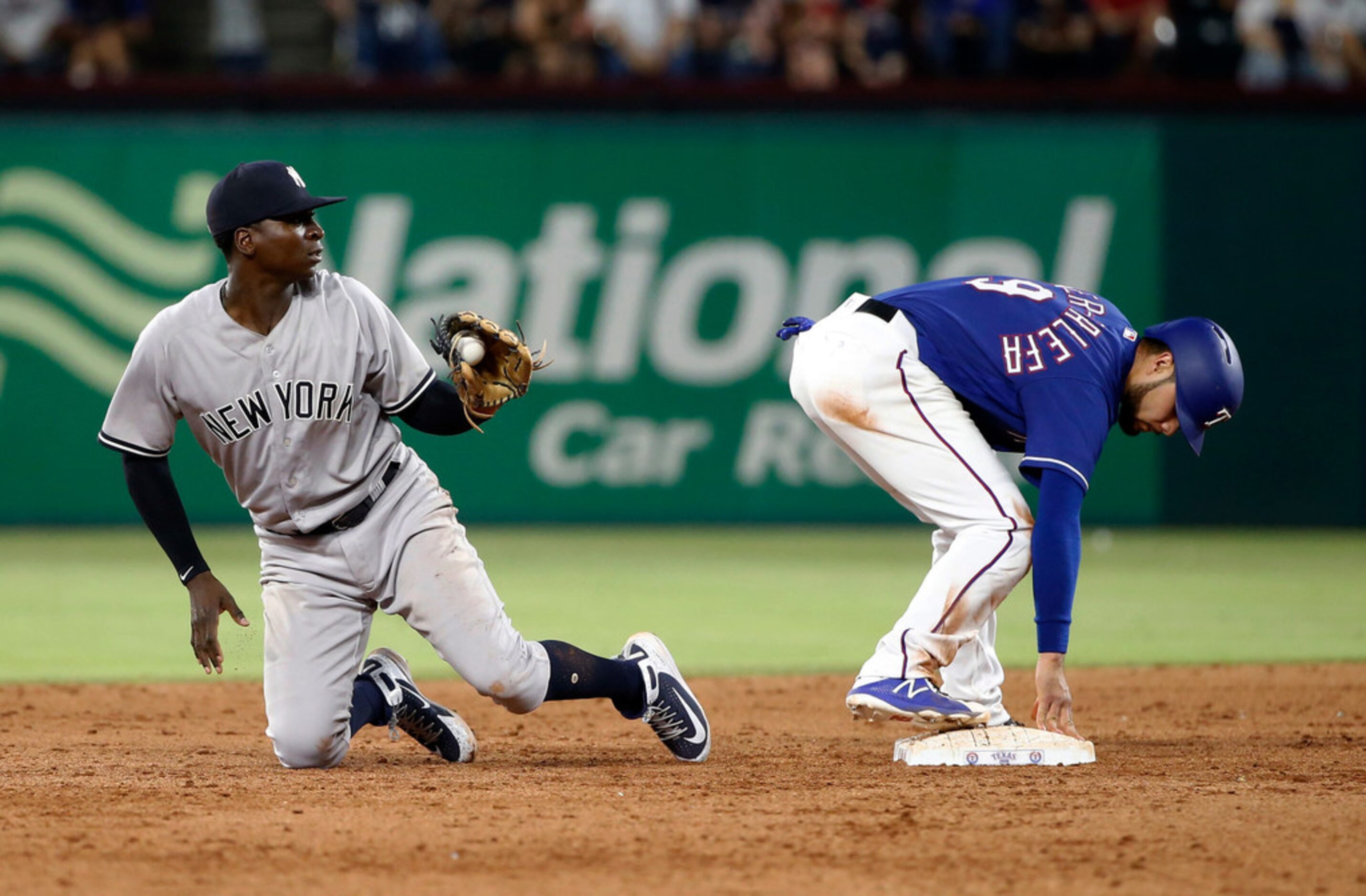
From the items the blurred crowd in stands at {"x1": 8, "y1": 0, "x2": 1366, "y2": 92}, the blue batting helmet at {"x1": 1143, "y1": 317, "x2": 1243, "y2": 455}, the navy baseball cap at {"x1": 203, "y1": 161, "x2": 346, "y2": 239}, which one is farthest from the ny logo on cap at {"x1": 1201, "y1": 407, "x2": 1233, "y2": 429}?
the blurred crowd in stands at {"x1": 8, "y1": 0, "x2": 1366, "y2": 92}

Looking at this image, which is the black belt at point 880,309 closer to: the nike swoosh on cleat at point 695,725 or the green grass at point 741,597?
the nike swoosh on cleat at point 695,725

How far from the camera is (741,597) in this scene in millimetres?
9734

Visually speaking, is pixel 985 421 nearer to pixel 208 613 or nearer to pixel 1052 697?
pixel 1052 697

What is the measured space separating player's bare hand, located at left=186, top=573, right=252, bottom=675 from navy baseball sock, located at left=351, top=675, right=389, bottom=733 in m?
0.45

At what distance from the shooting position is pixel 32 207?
1307 centimetres

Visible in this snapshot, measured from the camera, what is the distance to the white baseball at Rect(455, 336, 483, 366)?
4.94 metres

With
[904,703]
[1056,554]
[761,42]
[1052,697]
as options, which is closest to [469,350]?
[904,703]

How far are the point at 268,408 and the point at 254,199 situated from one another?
586 millimetres

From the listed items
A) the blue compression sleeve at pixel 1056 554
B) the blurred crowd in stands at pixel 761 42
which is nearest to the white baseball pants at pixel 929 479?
the blue compression sleeve at pixel 1056 554

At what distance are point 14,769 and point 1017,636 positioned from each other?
4.81m

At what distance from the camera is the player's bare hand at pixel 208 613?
4.93m

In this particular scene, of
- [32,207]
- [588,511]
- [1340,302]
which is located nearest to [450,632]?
[588,511]

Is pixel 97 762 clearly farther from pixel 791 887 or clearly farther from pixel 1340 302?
pixel 1340 302

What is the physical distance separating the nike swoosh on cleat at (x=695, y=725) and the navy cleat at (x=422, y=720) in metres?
0.65
